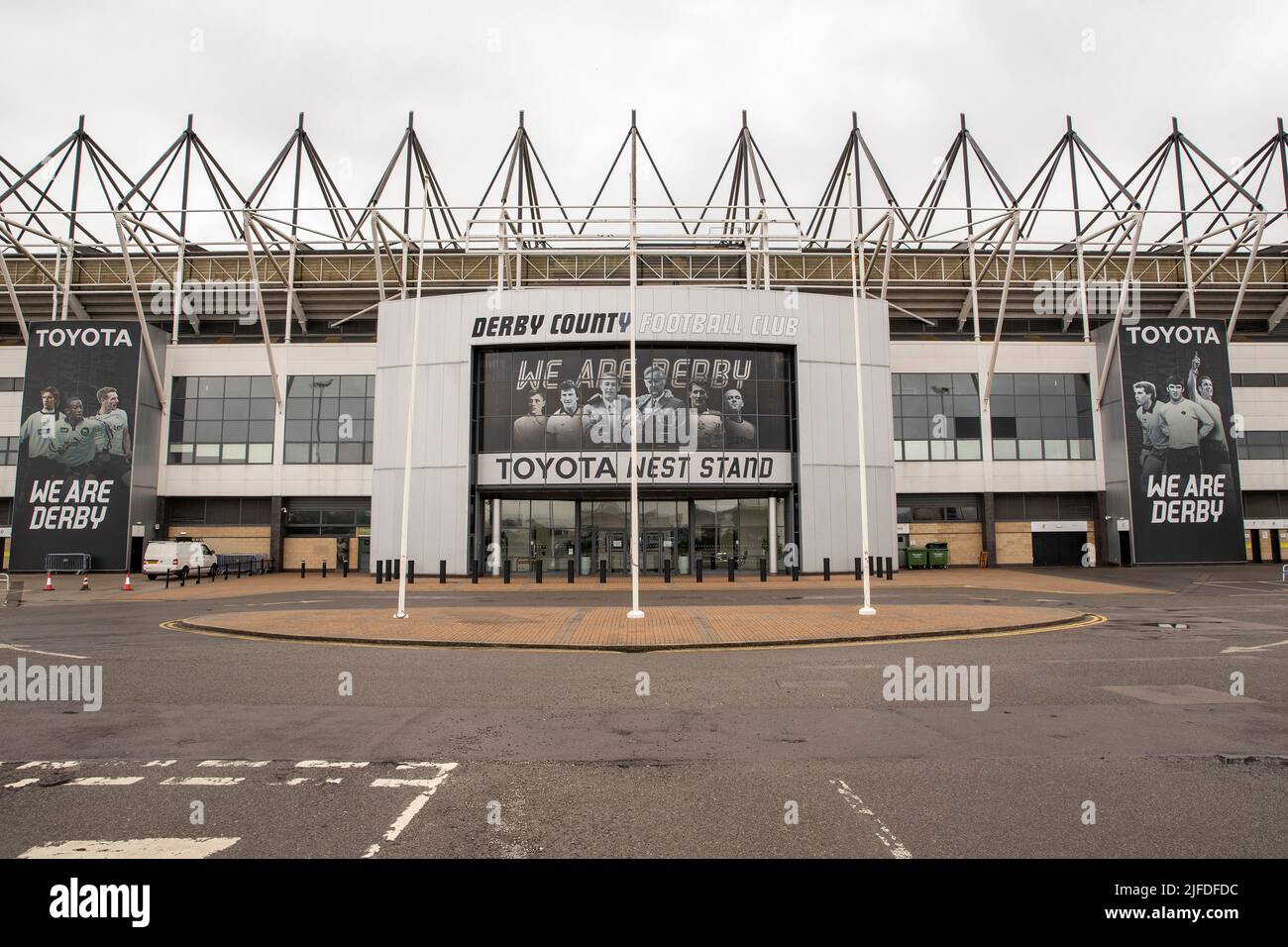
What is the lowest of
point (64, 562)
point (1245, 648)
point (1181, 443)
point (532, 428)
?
point (1245, 648)

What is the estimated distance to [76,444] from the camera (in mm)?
37188

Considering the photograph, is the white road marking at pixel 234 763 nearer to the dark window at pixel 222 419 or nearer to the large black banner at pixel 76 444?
the dark window at pixel 222 419

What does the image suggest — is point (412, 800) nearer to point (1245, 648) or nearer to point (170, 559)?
point (1245, 648)

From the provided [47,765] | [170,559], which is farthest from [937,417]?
[47,765]

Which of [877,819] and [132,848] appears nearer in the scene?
[132,848]

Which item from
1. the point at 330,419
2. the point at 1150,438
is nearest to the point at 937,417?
the point at 1150,438

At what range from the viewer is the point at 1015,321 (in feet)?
147

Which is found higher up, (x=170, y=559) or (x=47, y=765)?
(x=170, y=559)

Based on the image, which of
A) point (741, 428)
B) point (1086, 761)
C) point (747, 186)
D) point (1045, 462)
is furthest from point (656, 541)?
point (1086, 761)

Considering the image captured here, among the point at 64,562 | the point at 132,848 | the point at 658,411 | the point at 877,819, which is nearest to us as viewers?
the point at 132,848

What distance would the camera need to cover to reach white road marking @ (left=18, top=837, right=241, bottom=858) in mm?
4098

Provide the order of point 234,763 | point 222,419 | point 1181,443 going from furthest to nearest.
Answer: point 222,419 → point 1181,443 → point 234,763

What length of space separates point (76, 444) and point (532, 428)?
2401 cm
